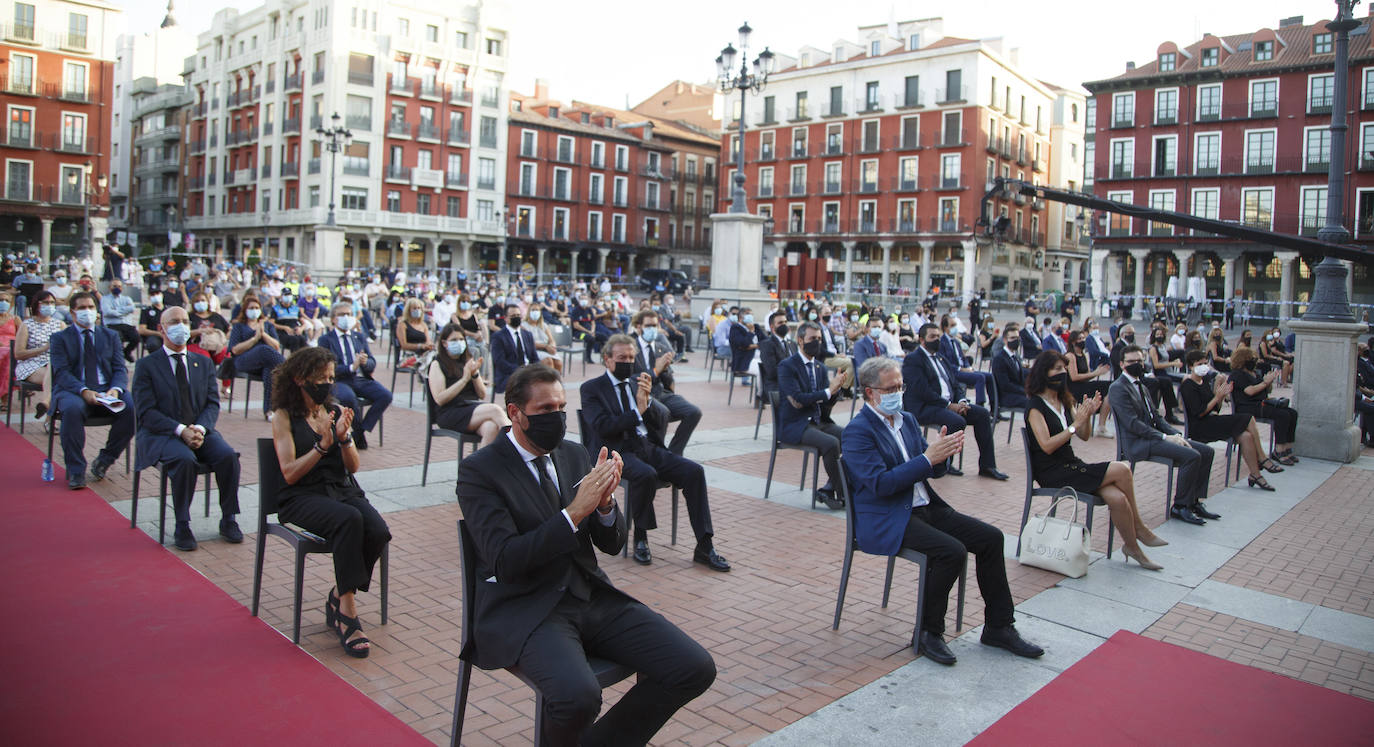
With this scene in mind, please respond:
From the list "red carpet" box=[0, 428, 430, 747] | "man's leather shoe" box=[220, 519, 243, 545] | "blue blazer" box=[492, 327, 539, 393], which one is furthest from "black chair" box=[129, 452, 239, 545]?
"blue blazer" box=[492, 327, 539, 393]

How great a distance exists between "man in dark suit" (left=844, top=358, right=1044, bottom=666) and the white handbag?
4.37ft

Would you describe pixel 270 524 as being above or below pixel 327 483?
below

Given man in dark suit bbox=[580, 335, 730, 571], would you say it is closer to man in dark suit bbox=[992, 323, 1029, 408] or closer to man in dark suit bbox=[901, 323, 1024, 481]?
man in dark suit bbox=[901, 323, 1024, 481]

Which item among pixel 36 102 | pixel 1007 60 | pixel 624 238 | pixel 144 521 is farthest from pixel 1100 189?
pixel 36 102

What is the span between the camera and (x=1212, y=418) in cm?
925

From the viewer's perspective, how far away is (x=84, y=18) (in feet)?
151

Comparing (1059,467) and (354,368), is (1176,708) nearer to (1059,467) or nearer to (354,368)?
(1059,467)

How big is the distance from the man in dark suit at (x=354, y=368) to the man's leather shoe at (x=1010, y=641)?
6.58 m

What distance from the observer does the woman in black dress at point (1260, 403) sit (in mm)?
10023

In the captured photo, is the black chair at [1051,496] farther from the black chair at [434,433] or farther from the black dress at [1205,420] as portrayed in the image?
the black chair at [434,433]

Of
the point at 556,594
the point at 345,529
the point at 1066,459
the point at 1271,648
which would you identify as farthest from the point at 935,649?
the point at 345,529

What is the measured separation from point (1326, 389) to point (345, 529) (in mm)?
11460

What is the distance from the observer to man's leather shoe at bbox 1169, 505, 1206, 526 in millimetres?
7789

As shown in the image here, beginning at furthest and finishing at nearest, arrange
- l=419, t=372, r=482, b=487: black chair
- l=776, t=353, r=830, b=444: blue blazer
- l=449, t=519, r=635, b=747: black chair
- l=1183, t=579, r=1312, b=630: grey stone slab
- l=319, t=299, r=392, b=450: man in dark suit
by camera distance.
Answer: l=319, t=299, r=392, b=450: man in dark suit, l=776, t=353, r=830, b=444: blue blazer, l=419, t=372, r=482, b=487: black chair, l=1183, t=579, r=1312, b=630: grey stone slab, l=449, t=519, r=635, b=747: black chair
